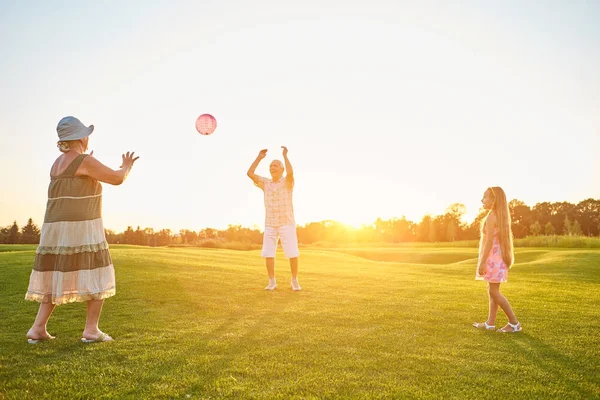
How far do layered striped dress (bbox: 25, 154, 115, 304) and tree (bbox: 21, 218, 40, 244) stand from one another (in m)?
57.6

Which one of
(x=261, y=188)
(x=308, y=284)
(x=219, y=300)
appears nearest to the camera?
(x=219, y=300)

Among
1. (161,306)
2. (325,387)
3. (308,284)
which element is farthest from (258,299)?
(325,387)

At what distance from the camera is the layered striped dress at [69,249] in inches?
208

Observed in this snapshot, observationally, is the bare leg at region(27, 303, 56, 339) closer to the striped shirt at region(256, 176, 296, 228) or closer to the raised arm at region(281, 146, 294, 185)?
the striped shirt at region(256, 176, 296, 228)

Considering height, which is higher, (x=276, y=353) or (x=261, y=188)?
(x=261, y=188)

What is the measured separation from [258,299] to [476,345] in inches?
172

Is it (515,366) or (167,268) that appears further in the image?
(167,268)

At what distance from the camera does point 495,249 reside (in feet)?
22.9

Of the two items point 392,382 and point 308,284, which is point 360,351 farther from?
point 308,284

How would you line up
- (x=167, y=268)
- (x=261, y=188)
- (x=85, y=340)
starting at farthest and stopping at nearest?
1. (x=167, y=268)
2. (x=261, y=188)
3. (x=85, y=340)

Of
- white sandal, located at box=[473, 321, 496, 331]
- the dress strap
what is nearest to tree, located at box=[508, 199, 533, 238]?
white sandal, located at box=[473, 321, 496, 331]

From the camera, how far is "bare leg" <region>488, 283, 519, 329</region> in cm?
664

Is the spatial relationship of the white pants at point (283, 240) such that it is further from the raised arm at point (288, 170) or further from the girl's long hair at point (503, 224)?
the girl's long hair at point (503, 224)

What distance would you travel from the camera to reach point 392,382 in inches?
161
